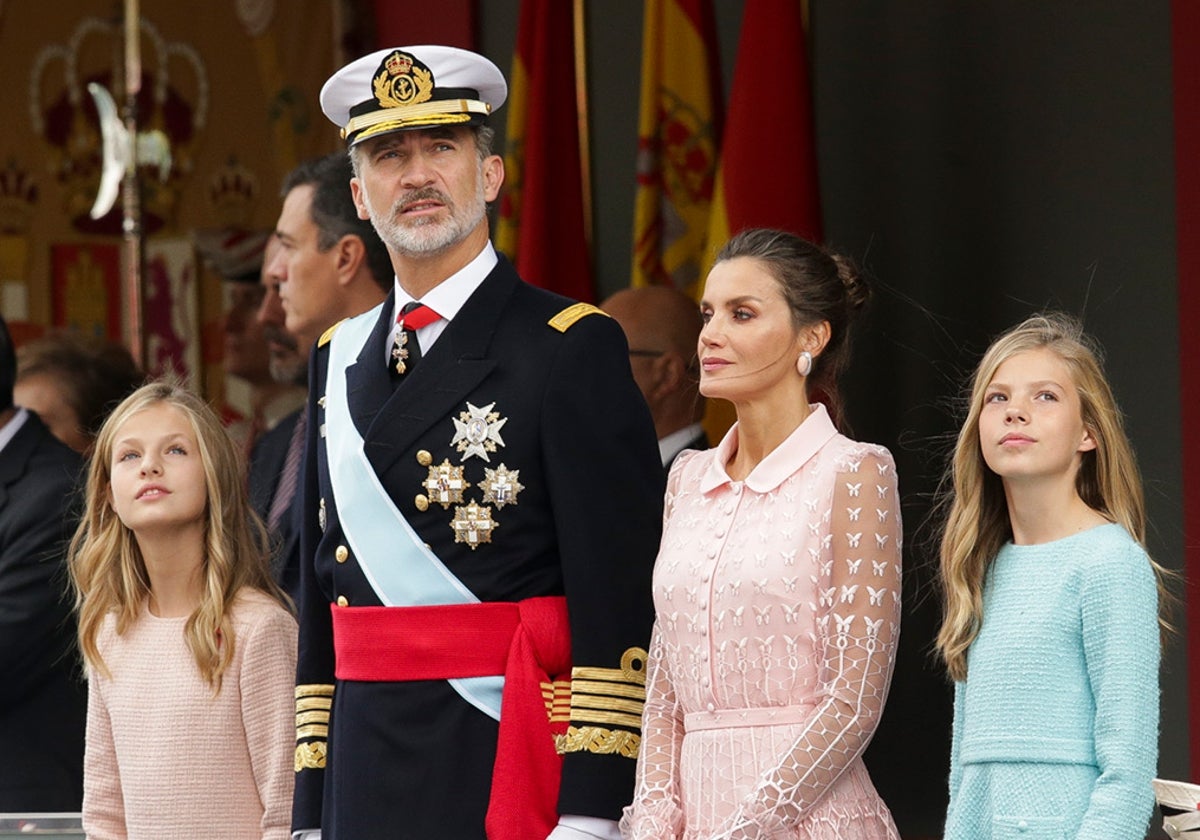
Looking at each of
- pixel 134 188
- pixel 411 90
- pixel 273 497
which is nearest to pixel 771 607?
pixel 411 90

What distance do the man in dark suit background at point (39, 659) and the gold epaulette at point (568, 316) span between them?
4.93ft

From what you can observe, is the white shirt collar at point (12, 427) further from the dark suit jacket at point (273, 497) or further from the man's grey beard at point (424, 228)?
the man's grey beard at point (424, 228)

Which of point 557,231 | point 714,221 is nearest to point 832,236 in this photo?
point 714,221

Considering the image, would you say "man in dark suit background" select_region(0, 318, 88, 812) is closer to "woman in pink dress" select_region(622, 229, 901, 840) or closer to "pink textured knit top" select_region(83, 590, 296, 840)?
"pink textured knit top" select_region(83, 590, 296, 840)

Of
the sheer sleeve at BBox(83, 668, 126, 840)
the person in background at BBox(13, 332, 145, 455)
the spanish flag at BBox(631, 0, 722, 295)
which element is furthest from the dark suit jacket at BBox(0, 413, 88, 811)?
the spanish flag at BBox(631, 0, 722, 295)

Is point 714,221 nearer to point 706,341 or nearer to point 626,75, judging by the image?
point 626,75

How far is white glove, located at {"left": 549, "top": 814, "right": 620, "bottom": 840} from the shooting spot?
123 inches

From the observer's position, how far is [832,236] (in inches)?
221

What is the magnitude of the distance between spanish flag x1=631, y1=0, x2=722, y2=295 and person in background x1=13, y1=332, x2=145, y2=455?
1.41 m

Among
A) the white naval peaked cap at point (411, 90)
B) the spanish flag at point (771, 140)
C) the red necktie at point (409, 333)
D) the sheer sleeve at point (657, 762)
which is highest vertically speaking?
the spanish flag at point (771, 140)

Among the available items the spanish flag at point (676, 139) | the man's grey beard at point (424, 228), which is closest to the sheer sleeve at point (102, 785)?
the man's grey beard at point (424, 228)

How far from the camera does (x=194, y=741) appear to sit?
3635mm

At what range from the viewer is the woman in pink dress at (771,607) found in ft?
9.78

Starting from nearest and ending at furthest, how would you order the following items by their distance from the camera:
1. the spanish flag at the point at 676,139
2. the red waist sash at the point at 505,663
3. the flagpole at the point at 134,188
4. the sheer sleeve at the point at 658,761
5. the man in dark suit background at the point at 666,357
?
the sheer sleeve at the point at 658,761
the red waist sash at the point at 505,663
the man in dark suit background at the point at 666,357
the spanish flag at the point at 676,139
the flagpole at the point at 134,188
